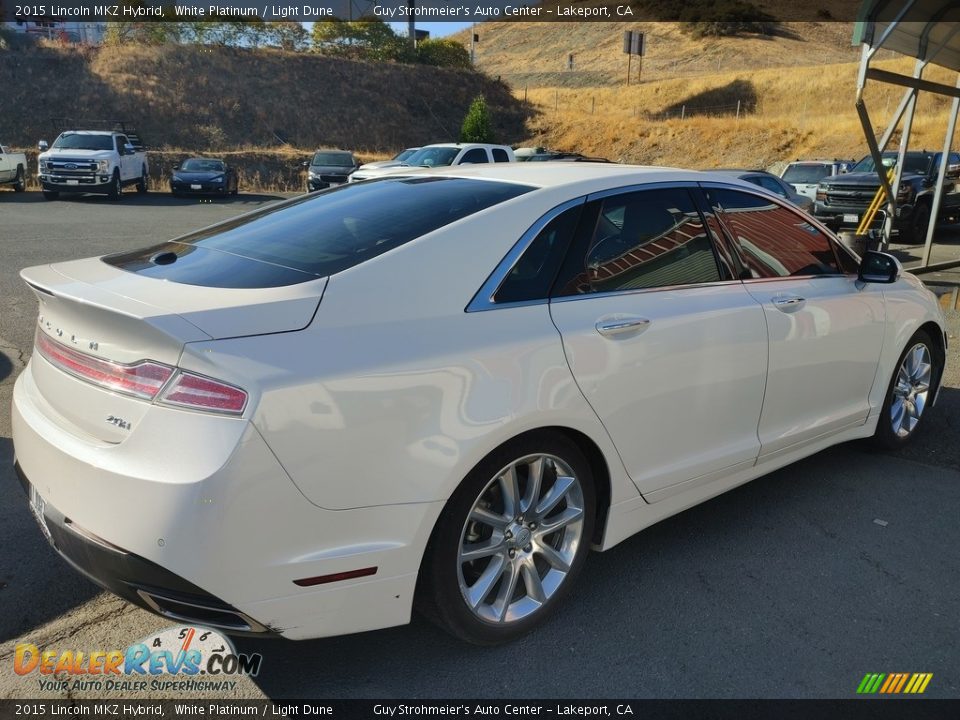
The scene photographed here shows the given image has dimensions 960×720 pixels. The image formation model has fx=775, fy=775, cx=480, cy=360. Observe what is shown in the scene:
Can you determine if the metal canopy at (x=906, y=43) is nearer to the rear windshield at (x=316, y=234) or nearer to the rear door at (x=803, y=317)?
the rear door at (x=803, y=317)

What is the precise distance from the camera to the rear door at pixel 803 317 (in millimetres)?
3531

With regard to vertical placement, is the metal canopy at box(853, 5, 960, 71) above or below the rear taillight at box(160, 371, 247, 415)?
above

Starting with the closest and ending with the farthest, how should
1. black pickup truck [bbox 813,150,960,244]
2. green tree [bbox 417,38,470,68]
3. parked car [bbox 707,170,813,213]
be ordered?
1. parked car [bbox 707,170,813,213]
2. black pickup truck [bbox 813,150,960,244]
3. green tree [bbox 417,38,470,68]

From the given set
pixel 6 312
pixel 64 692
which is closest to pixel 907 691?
pixel 64 692

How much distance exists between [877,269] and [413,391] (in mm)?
2934

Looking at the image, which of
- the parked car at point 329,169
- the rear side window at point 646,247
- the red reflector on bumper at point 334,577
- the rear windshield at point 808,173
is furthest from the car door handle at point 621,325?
the parked car at point 329,169

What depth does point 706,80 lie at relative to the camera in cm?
5916

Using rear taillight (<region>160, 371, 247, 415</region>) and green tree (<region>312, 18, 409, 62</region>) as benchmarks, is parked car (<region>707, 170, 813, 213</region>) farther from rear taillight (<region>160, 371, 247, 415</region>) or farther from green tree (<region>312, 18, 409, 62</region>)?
green tree (<region>312, 18, 409, 62</region>)

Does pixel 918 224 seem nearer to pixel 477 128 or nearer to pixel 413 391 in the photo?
pixel 413 391

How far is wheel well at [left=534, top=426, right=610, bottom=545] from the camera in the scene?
281cm

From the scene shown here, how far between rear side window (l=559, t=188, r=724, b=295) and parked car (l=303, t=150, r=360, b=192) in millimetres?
22489

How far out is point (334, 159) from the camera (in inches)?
1026

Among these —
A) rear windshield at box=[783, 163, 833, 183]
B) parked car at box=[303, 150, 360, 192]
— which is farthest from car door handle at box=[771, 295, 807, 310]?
parked car at box=[303, 150, 360, 192]

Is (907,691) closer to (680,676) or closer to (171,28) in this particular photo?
(680,676)
